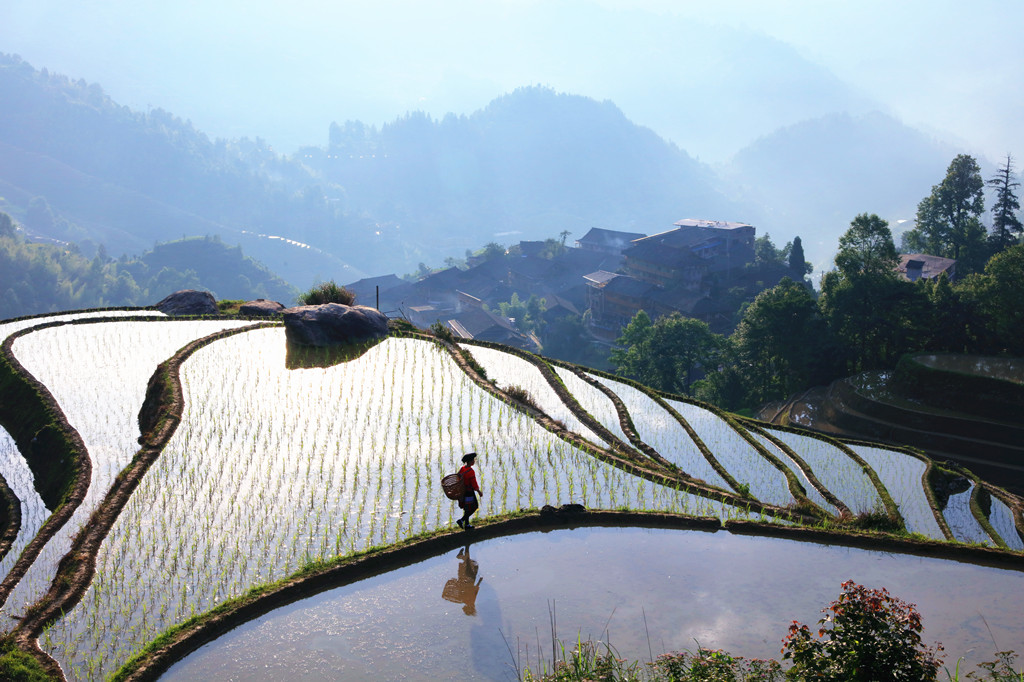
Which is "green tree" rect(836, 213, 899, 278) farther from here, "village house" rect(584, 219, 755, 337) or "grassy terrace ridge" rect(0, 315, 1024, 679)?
"grassy terrace ridge" rect(0, 315, 1024, 679)

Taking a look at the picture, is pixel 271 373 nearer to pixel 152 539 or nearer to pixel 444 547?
pixel 152 539

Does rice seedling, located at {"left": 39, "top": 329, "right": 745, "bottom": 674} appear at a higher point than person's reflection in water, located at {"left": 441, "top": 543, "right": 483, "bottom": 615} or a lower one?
higher

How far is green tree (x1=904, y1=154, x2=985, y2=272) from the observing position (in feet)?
155

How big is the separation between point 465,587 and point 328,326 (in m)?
12.2

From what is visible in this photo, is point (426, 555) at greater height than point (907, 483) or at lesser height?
lesser

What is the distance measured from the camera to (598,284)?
68.9 meters

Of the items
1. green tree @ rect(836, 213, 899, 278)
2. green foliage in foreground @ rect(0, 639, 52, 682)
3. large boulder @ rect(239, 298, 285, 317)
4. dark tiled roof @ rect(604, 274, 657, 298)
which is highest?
dark tiled roof @ rect(604, 274, 657, 298)

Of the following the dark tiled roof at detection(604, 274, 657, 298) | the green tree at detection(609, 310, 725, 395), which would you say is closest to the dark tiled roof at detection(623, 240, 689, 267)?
the dark tiled roof at detection(604, 274, 657, 298)

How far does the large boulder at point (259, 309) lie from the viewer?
79.2 feet

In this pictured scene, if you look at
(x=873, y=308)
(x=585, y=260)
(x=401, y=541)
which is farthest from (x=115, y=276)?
(x=401, y=541)

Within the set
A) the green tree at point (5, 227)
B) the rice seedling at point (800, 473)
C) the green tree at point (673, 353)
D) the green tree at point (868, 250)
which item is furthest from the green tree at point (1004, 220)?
the green tree at point (5, 227)

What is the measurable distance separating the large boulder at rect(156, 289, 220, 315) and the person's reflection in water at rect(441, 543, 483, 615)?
18.7m

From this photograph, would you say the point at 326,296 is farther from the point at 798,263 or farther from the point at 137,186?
the point at 137,186

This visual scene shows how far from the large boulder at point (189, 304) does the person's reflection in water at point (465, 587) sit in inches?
736
